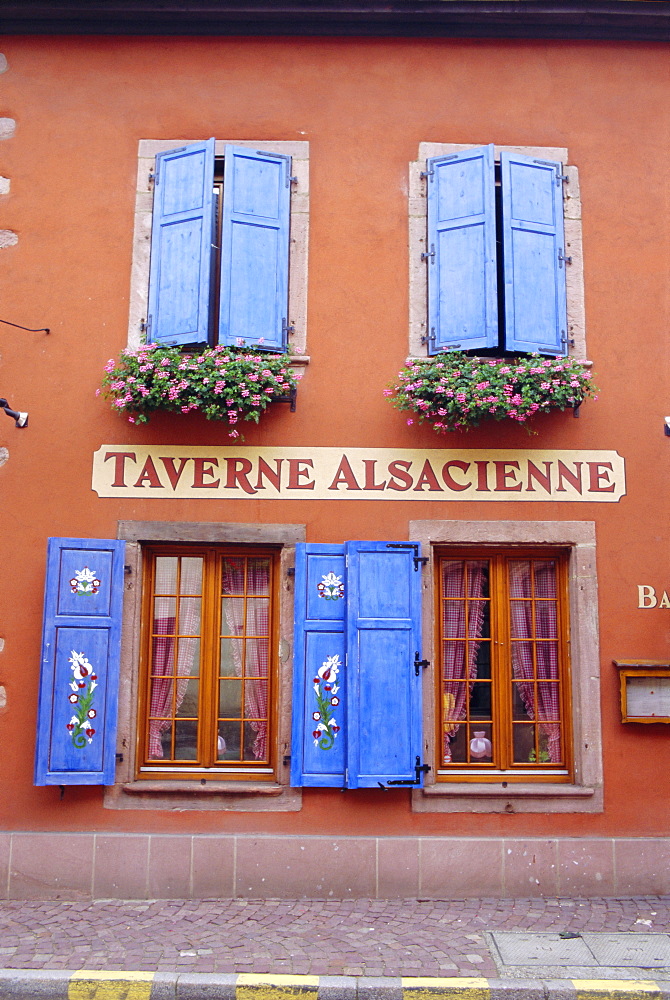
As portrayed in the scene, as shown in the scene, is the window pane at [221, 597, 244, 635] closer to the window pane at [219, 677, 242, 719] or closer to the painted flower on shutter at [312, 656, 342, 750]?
the window pane at [219, 677, 242, 719]

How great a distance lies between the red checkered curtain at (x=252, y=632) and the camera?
6.19m

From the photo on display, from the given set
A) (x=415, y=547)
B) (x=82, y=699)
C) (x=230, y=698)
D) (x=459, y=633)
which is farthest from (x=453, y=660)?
(x=82, y=699)

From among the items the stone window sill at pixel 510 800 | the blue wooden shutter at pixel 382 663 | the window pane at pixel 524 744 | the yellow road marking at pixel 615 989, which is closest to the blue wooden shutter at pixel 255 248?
Result: the blue wooden shutter at pixel 382 663

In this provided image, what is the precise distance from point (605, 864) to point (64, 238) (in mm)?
6057

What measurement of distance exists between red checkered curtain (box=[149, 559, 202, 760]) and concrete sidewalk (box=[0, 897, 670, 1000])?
3.93 feet

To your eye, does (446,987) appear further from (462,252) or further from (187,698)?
(462,252)

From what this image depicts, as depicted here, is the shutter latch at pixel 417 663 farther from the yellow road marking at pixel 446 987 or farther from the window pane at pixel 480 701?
the yellow road marking at pixel 446 987

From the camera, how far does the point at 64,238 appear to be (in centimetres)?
652

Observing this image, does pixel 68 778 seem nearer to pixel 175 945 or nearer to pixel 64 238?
pixel 175 945

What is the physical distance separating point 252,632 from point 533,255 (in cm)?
355

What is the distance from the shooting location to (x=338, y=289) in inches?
255

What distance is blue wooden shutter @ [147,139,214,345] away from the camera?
627 centimetres

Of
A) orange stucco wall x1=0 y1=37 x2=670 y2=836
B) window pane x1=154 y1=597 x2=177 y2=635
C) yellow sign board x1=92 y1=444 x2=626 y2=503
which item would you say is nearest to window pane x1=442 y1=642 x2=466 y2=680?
orange stucco wall x1=0 y1=37 x2=670 y2=836

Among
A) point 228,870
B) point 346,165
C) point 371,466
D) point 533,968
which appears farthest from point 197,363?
point 533,968
